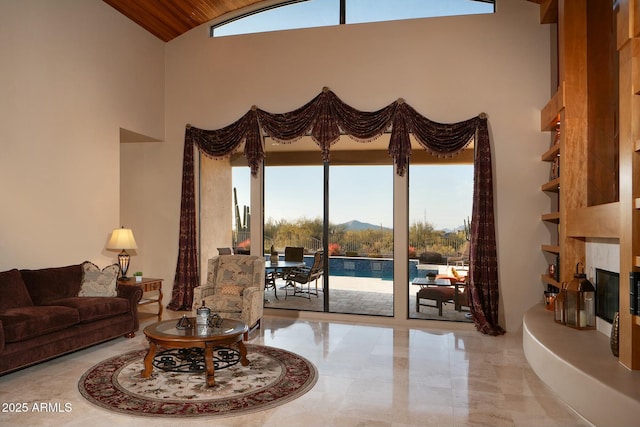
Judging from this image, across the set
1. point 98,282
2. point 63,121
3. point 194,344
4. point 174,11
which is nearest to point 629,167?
point 194,344

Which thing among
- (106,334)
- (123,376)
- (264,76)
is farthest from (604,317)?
(264,76)

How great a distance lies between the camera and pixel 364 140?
7211mm

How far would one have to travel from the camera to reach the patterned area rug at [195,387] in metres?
3.82

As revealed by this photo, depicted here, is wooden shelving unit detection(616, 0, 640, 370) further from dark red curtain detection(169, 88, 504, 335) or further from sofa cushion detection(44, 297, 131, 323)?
sofa cushion detection(44, 297, 131, 323)

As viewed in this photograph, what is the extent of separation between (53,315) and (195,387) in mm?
1799

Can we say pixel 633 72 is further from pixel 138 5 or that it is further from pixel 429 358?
pixel 138 5

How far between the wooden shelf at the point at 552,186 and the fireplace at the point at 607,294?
1507 mm

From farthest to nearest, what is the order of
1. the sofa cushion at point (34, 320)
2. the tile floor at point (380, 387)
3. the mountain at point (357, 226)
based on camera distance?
1. the mountain at point (357, 226)
2. the sofa cushion at point (34, 320)
3. the tile floor at point (380, 387)

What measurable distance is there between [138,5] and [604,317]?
7154 mm

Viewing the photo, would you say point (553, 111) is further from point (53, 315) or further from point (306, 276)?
point (53, 315)

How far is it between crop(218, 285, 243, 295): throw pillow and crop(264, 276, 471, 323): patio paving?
1492mm

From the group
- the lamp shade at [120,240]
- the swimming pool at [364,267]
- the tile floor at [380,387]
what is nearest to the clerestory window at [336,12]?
the swimming pool at [364,267]

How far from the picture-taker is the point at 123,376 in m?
4.56

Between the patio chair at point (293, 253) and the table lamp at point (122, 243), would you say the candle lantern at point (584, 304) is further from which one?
the table lamp at point (122, 243)
